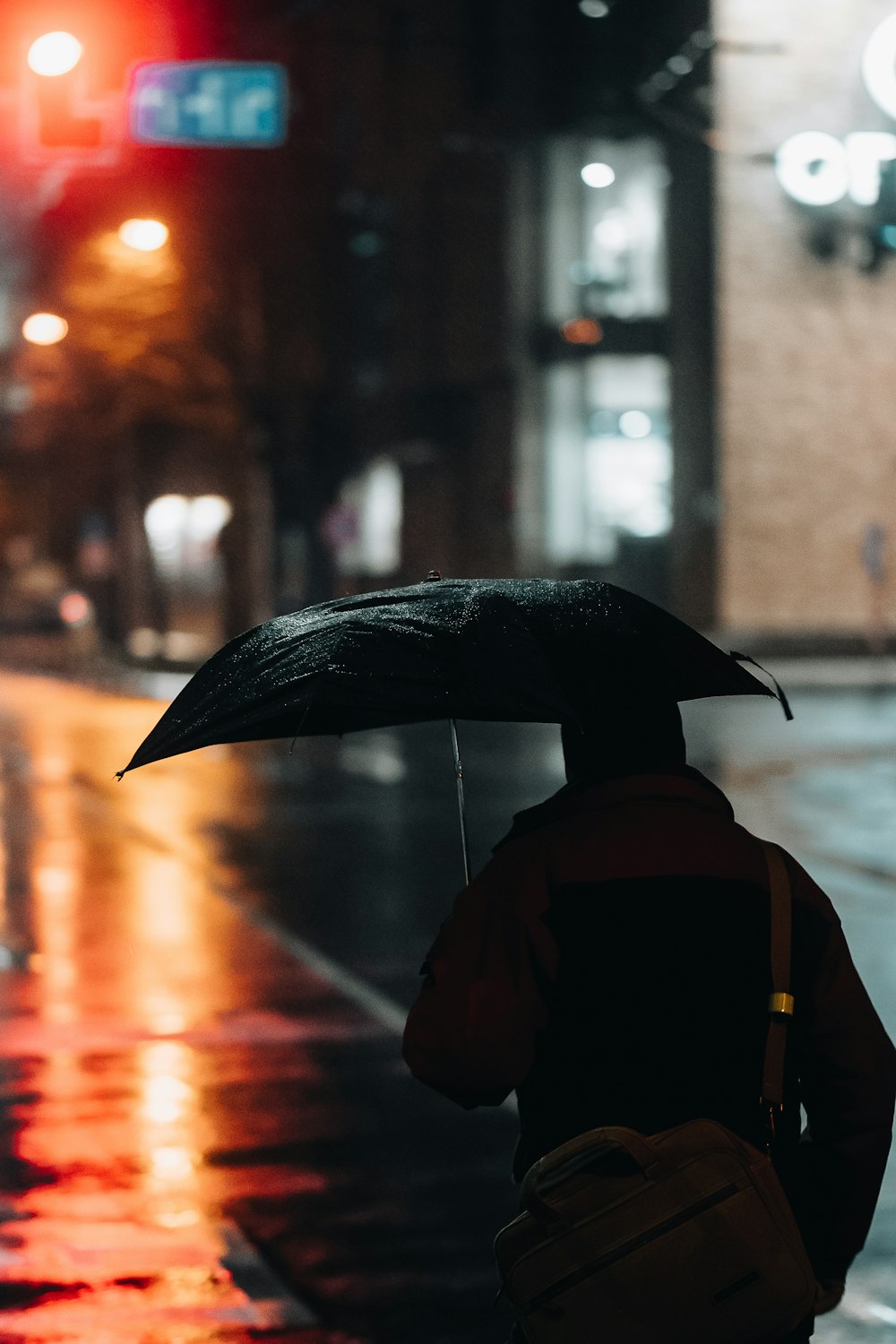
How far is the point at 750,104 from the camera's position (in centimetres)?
3844

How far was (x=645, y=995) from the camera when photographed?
2797 millimetres

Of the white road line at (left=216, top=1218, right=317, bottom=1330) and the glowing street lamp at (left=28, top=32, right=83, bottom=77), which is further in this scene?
the glowing street lamp at (left=28, top=32, right=83, bottom=77)

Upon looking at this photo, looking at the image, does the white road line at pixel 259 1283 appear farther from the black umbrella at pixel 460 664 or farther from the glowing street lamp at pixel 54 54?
the glowing street lamp at pixel 54 54

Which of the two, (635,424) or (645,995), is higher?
(645,995)

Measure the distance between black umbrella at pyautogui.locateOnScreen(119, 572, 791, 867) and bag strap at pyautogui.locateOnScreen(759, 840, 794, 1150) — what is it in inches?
12.0

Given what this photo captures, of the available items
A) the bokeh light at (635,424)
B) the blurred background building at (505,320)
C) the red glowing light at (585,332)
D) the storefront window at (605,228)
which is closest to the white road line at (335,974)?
the blurred background building at (505,320)

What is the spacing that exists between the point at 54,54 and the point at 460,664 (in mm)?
13235

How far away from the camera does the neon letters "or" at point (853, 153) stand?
36938 mm

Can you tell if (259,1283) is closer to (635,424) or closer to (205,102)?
(205,102)

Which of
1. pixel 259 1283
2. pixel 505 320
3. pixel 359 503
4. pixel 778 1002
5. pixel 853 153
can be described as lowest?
pixel 359 503

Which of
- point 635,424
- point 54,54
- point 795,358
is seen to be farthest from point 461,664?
point 635,424

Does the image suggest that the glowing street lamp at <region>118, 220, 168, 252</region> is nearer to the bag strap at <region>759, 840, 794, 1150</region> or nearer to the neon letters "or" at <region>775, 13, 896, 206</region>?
the neon letters "or" at <region>775, 13, 896, 206</region>

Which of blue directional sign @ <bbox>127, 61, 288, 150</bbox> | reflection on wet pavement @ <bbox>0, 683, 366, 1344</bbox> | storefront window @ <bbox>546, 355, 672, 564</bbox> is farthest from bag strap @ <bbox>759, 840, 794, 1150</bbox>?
storefront window @ <bbox>546, 355, 672, 564</bbox>

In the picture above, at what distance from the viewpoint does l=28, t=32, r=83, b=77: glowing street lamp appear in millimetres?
15188
